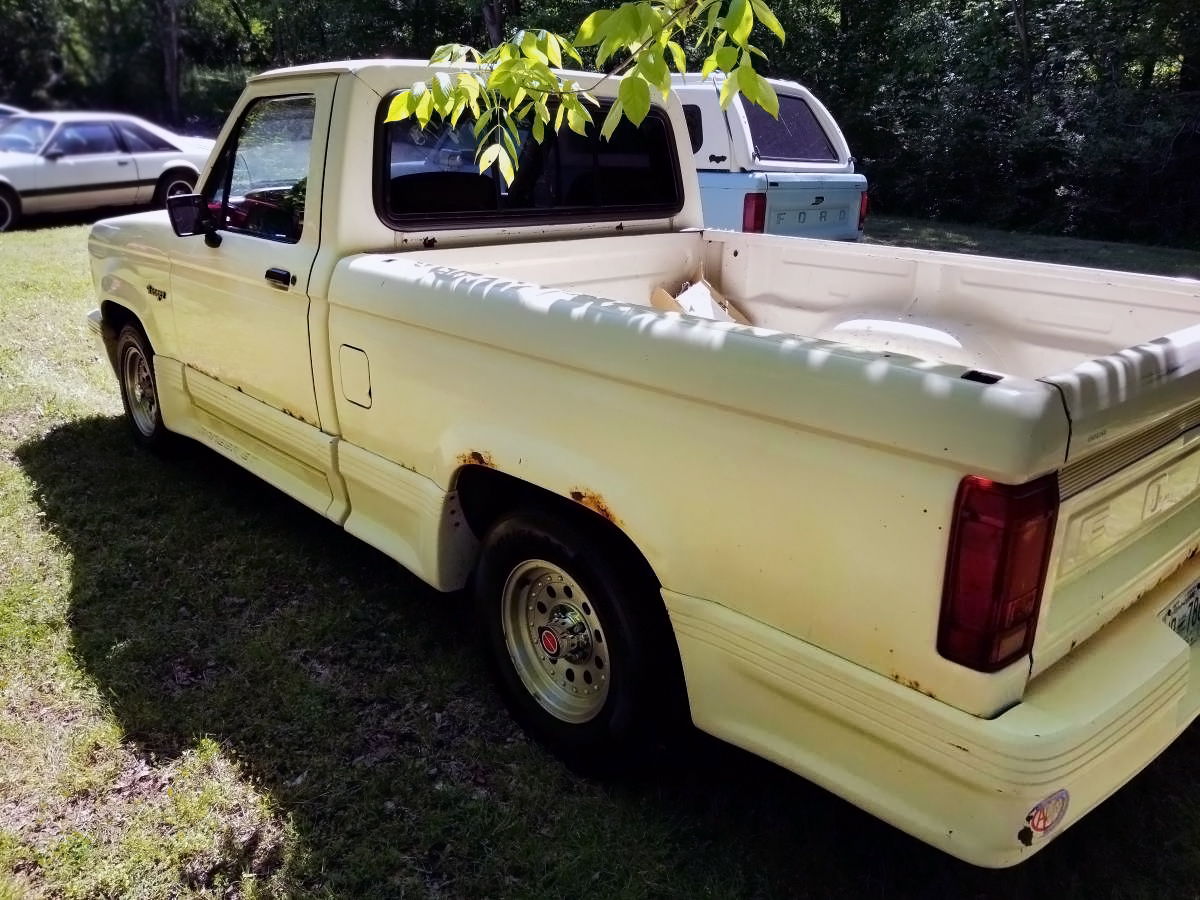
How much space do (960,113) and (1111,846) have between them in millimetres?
15277

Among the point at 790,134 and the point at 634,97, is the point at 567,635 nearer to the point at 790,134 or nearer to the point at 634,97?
the point at 634,97

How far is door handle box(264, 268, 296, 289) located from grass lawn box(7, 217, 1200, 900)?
4.02 ft

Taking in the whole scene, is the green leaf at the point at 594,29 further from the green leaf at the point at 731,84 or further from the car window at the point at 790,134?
the car window at the point at 790,134

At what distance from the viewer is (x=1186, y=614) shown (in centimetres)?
231

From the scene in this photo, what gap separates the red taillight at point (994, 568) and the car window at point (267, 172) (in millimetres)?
2552

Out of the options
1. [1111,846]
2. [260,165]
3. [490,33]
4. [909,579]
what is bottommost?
[1111,846]

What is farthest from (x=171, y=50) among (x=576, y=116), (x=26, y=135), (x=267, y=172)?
(x=576, y=116)

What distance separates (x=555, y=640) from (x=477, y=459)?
0.57 m

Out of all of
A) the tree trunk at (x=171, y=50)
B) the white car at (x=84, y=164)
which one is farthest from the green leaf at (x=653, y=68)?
the tree trunk at (x=171, y=50)

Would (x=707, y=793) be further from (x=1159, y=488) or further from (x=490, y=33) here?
(x=490, y=33)

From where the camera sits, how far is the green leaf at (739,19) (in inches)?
83.3

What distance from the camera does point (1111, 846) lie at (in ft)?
8.13

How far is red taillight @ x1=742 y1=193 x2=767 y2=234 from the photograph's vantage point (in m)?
7.25

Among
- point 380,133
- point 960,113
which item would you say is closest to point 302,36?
point 960,113
